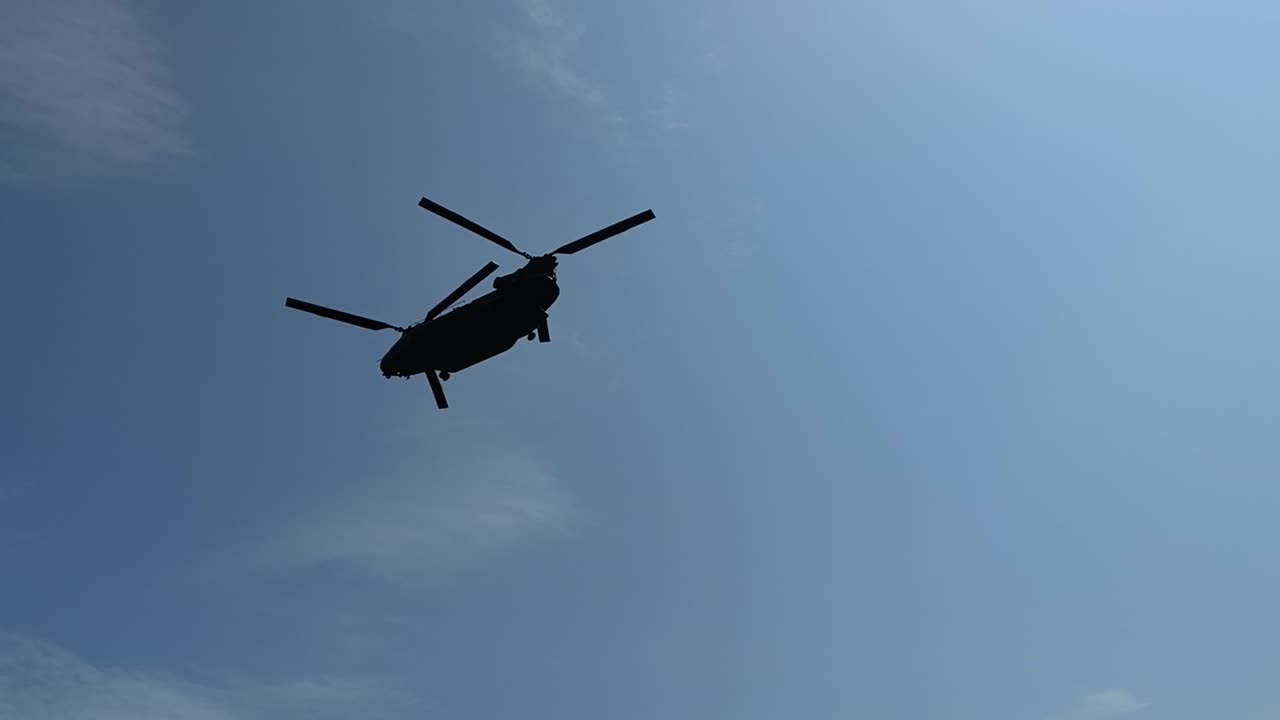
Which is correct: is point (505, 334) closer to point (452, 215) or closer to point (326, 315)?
point (452, 215)

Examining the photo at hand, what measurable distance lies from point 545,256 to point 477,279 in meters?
3.80

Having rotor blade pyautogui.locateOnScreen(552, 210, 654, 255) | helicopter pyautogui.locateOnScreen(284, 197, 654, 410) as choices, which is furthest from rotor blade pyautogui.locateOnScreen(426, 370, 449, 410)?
rotor blade pyautogui.locateOnScreen(552, 210, 654, 255)

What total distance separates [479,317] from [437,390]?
19.3 feet

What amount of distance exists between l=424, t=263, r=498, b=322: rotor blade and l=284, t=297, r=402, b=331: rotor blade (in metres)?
2.74

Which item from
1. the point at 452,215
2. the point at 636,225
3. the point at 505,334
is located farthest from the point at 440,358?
the point at 636,225

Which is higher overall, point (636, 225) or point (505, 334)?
point (636, 225)

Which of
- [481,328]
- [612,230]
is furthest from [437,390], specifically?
[612,230]

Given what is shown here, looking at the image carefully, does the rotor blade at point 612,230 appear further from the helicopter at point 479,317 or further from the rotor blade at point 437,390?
the rotor blade at point 437,390

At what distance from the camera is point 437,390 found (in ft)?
171

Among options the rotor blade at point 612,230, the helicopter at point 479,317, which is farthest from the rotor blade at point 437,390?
the rotor blade at point 612,230

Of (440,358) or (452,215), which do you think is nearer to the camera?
(452,215)

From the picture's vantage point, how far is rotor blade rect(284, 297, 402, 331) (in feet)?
163

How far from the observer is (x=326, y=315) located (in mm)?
→ 50000

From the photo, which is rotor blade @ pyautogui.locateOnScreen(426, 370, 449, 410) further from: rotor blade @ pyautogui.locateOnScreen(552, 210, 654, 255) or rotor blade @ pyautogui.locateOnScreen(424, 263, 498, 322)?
rotor blade @ pyautogui.locateOnScreen(552, 210, 654, 255)
